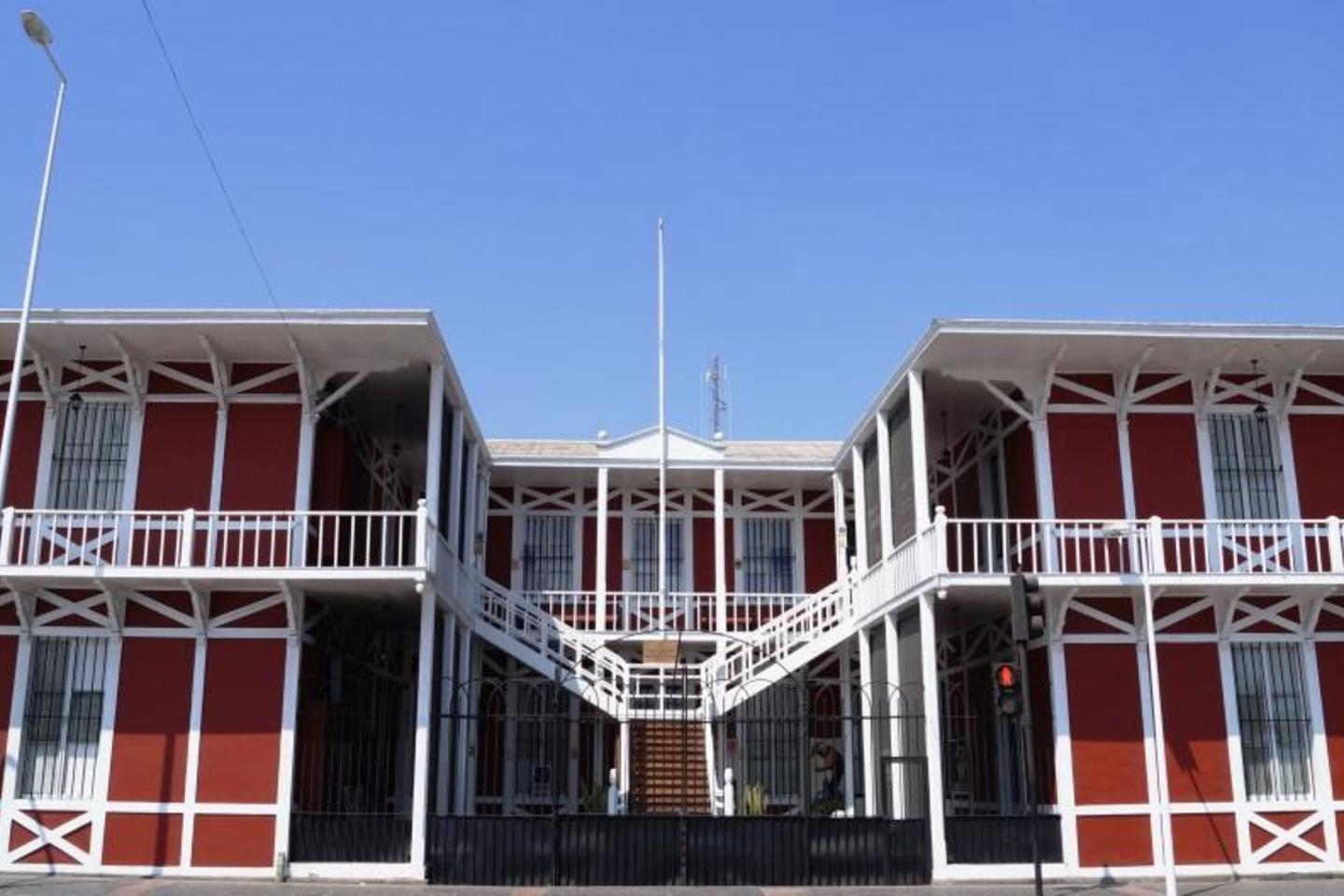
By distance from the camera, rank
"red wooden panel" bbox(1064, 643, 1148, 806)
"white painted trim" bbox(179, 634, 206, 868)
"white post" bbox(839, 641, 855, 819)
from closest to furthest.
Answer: "white painted trim" bbox(179, 634, 206, 868) → "red wooden panel" bbox(1064, 643, 1148, 806) → "white post" bbox(839, 641, 855, 819)

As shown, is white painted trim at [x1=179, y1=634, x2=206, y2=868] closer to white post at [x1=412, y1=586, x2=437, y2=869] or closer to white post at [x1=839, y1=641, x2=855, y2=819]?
white post at [x1=412, y1=586, x2=437, y2=869]

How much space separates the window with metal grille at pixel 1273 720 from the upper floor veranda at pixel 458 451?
55.9 inches

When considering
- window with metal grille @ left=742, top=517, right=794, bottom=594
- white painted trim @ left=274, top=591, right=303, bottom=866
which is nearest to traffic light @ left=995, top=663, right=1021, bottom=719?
white painted trim @ left=274, top=591, right=303, bottom=866

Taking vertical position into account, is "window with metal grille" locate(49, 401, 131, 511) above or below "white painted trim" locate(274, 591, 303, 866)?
above

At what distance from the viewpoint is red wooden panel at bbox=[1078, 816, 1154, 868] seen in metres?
17.6

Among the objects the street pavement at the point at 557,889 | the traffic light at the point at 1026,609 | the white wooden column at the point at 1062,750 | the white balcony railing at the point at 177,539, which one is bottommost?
the street pavement at the point at 557,889

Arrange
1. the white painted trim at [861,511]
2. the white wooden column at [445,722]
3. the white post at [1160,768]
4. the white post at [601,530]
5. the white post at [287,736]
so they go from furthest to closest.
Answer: the white post at [601,530] < the white painted trim at [861,511] < the white wooden column at [445,722] < the white post at [287,736] < the white post at [1160,768]

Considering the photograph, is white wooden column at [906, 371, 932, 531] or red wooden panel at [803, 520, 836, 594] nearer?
white wooden column at [906, 371, 932, 531]

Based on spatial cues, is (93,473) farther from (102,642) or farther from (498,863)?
(498,863)

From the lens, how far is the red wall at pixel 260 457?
62.0 ft

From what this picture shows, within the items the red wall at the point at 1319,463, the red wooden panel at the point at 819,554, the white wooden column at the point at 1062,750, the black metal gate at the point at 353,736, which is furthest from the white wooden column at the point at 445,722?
the red wall at the point at 1319,463

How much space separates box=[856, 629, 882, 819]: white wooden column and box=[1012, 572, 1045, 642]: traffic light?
19.4 feet

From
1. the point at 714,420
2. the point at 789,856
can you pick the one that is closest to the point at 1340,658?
the point at 789,856

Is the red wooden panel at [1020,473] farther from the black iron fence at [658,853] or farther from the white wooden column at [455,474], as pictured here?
the white wooden column at [455,474]
